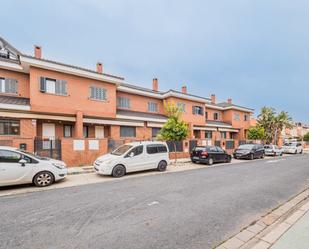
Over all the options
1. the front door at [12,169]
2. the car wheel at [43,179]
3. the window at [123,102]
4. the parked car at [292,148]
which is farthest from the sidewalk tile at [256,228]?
the parked car at [292,148]

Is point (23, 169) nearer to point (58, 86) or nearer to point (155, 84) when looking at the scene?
point (58, 86)

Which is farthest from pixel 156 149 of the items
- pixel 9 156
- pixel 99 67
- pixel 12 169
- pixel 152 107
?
pixel 152 107

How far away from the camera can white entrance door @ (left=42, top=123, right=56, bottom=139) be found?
51.8 feet

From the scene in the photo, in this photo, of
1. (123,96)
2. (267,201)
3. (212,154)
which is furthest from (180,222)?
(123,96)

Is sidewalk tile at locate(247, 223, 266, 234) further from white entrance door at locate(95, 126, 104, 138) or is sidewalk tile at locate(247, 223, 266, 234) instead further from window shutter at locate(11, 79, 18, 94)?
window shutter at locate(11, 79, 18, 94)

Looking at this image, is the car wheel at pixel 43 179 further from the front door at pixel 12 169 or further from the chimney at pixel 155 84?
the chimney at pixel 155 84

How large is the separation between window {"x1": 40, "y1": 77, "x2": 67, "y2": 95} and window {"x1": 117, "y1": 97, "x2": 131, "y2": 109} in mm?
6849

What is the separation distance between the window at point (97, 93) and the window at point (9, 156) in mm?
10162

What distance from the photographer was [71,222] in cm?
440

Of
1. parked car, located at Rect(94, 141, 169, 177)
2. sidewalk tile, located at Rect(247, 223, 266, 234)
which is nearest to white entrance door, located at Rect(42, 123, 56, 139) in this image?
parked car, located at Rect(94, 141, 169, 177)

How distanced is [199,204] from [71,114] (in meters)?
13.9

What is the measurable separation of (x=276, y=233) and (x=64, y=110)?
16.1m

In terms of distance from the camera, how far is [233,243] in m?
3.54

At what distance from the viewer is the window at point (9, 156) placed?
7402mm
